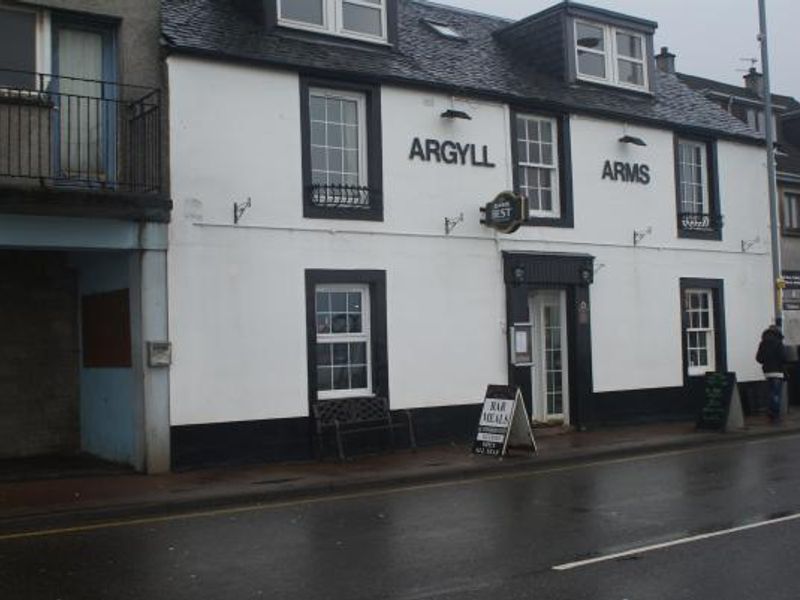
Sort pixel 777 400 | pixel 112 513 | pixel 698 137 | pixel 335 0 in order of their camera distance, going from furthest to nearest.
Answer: pixel 698 137, pixel 777 400, pixel 335 0, pixel 112 513

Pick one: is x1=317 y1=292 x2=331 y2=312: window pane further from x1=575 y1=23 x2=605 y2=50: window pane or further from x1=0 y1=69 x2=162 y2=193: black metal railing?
x1=575 y1=23 x2=605 y2=50: window pane

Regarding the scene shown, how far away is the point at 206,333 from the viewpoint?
1295cm

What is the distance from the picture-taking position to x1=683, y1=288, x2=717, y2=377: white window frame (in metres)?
19.1

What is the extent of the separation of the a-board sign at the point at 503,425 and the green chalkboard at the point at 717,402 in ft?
14.9

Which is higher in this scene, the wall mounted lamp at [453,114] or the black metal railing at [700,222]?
the wall mounted lamp at [453,114]

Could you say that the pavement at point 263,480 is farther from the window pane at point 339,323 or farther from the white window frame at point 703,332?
the white window frame at point 703,332

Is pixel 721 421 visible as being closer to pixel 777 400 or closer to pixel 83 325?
pixel 777 400

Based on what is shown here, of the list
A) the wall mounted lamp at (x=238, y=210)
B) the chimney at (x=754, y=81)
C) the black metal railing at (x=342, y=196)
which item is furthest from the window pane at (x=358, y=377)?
the chimney at (x=754, y=81)

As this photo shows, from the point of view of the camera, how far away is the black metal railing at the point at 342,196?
14195 millimetres

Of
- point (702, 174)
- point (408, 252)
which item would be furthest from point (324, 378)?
point (702, 174)

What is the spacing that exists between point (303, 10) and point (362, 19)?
1.10m

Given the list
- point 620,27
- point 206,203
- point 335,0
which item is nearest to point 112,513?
point 206,203

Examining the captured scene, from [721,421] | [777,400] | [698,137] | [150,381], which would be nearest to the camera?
[150,381]

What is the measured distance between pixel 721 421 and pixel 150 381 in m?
9.92
